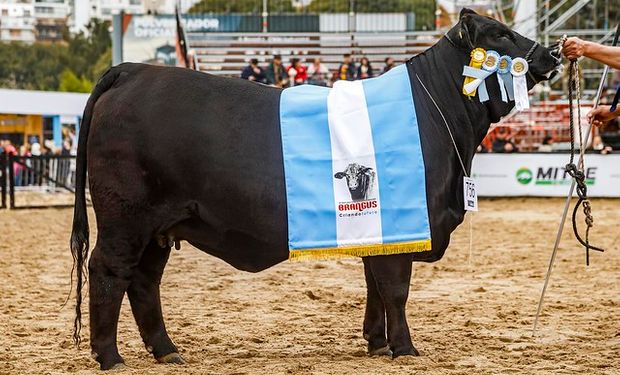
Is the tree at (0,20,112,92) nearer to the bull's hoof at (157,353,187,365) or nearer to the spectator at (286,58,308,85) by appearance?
Result: the spectator at (286,58,308,85)

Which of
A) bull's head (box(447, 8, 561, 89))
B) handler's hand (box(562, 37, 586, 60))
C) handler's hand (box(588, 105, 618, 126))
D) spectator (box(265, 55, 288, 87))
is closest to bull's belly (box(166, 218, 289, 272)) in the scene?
bull's head (box(447, 8, 561, 89))

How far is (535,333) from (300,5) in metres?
41.1

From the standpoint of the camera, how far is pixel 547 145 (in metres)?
24.8

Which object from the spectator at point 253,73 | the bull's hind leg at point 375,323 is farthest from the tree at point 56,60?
the bull's hind leg at point 375,323

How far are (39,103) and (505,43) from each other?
27.4 meters

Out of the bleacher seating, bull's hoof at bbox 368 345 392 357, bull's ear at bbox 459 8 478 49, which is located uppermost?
the bleacher seating

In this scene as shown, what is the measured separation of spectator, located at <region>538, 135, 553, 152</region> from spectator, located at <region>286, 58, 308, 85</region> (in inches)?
244

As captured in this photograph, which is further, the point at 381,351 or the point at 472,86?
the point at 381,351

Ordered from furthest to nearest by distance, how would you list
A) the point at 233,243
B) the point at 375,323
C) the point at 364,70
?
the point at 364,70, the point at 375,323, the point at 233,243

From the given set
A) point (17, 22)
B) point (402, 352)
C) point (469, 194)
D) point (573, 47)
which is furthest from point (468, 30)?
point (17, 22)

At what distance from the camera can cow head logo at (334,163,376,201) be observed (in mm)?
6215

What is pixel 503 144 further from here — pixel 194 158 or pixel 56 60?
pixel 56 60

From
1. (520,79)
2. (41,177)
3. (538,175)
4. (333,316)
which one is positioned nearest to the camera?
(520,79)

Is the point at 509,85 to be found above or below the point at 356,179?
above
